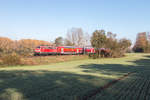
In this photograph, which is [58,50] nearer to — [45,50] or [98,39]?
[45,50]

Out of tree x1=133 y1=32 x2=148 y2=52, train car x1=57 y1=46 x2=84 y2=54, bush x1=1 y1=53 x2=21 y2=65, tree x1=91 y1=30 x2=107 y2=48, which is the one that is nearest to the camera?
bush x1=1 y1=53 x2=21 y2=65

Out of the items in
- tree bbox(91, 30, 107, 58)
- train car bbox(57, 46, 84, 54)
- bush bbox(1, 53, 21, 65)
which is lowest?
bush bbox(1, 53, 21, 65)

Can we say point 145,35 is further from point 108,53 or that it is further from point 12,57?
point 12,57

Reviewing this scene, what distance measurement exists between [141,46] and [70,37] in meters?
42.4

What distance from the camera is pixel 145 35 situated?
8619 centimetres

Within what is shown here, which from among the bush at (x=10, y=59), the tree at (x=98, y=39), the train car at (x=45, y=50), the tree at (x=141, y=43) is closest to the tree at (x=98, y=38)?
the tree at (x=98, y=39)

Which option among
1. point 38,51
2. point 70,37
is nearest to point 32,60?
point 38,51

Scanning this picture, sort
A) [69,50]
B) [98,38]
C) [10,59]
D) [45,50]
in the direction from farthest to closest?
[69,50] < [98,38] < [45,50] < [10,59]

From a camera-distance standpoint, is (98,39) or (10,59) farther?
(98,39)

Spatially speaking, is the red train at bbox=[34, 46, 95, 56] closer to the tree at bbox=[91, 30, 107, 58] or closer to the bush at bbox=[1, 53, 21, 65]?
the tree at bbox=[91, 30, 107, 58]

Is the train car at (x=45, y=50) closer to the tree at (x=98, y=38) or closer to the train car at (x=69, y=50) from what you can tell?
the train car at (x=69, y=50)

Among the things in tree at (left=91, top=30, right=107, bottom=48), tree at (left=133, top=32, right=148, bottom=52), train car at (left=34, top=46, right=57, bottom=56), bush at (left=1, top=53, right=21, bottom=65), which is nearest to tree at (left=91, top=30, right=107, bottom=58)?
tree at (left=91, top=30, right=107, bottom=48)

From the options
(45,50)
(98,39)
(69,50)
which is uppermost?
(98,39)

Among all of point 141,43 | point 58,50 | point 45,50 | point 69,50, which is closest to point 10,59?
point 45,50
